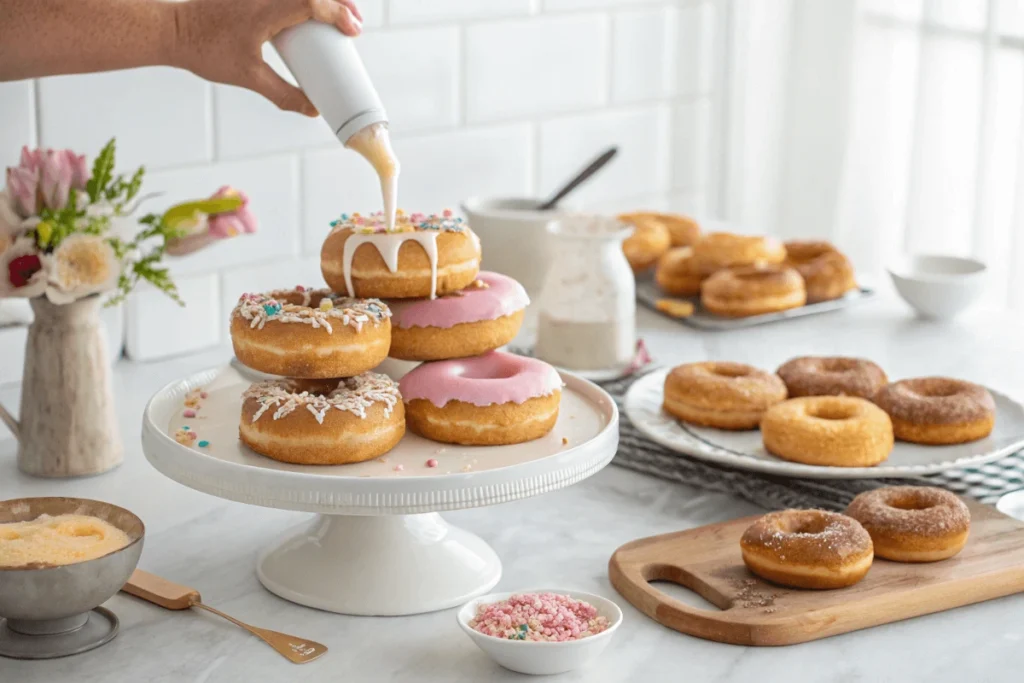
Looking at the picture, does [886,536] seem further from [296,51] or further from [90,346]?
[90,346]

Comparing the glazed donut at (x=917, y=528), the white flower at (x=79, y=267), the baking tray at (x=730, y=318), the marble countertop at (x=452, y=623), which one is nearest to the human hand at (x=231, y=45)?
the white flower at (x=79, y=267)

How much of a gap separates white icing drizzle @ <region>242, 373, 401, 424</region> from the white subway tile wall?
2.19ft

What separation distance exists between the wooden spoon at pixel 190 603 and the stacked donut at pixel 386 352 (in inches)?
5.3

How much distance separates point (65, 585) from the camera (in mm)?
980

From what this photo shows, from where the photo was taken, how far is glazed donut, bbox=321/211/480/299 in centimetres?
117

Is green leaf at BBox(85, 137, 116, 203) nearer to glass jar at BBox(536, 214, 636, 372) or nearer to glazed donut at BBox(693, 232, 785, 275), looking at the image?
glass jar at BBox(536, 214, 636, 372)

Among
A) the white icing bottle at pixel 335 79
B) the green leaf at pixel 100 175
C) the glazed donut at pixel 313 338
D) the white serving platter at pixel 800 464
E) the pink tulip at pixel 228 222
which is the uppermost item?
the white icing bottle at pixel 335 79

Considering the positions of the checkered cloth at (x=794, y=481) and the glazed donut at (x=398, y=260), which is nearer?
the glazed donut at (x=398, y=260)

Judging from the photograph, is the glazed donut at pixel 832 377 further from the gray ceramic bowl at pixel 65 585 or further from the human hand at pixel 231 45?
the gray ceramic bowl at pixel 65 585

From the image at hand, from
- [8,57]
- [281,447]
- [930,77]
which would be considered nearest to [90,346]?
[8,57]

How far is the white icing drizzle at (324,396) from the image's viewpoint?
1071 mm

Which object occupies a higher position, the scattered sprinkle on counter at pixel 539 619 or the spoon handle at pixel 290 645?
the scattered sprinkle on counter at pixel 539 619

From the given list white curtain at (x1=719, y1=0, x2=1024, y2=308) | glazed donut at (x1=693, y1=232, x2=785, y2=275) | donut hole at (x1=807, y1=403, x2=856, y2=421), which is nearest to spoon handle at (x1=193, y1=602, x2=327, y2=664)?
donut hole at (x1=807, y1=403, x2=856, y2=421)

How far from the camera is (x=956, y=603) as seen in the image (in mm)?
1126
